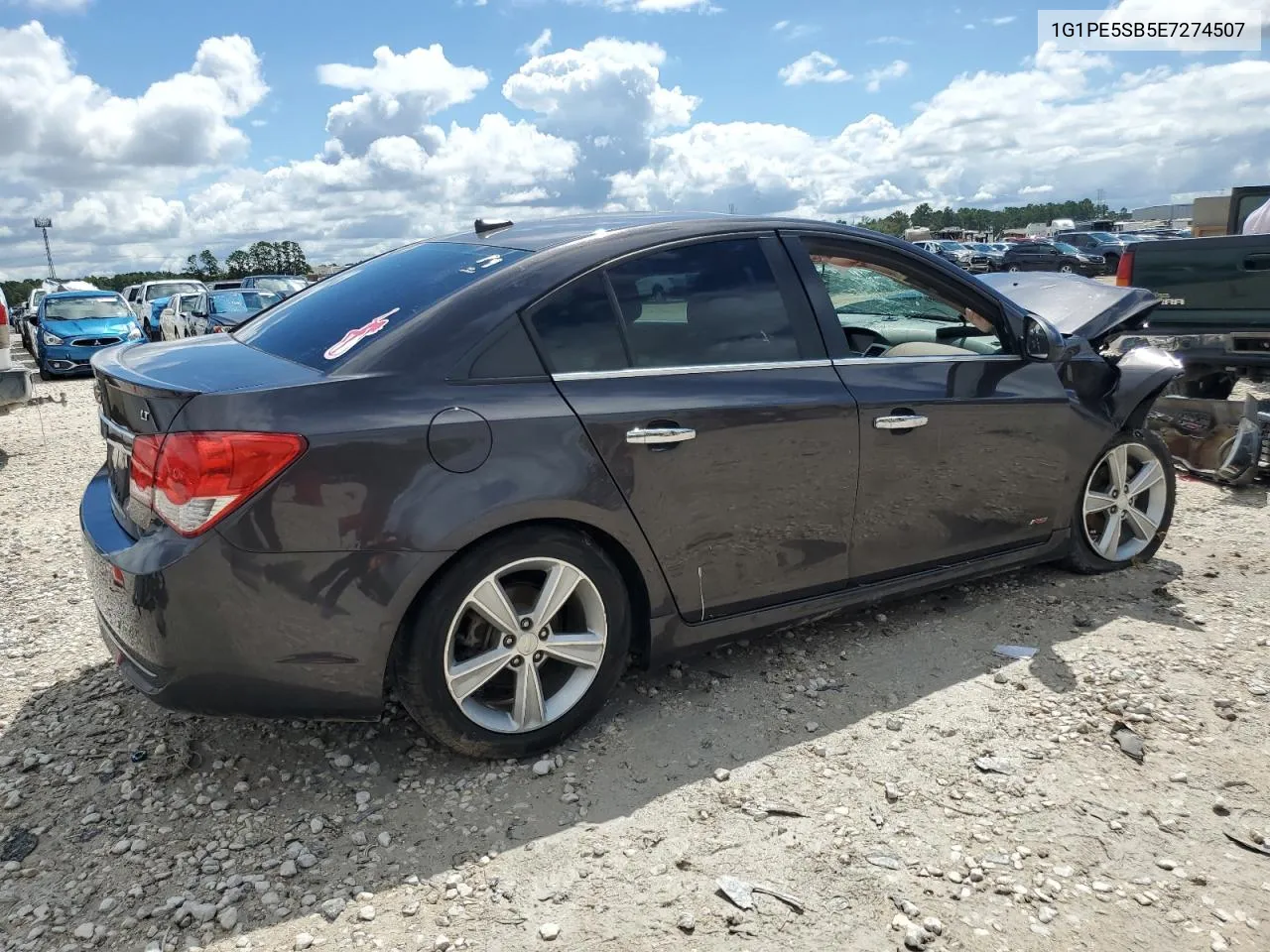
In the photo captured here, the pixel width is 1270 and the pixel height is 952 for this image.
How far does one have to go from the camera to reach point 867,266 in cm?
382

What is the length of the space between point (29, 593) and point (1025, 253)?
46902 millimetres

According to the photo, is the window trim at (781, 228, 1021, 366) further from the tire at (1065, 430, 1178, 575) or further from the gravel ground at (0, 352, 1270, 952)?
the gravel ground at (0, 352, 1270, 952)

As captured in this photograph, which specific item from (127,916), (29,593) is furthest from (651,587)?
(29,593)

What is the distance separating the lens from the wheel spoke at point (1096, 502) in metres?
4.47

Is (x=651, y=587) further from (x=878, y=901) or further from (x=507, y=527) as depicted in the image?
(x=878, y=901)

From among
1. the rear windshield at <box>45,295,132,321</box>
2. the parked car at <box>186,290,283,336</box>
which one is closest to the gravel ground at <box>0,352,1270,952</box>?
the parked car at <box>186,290,283,336</box>

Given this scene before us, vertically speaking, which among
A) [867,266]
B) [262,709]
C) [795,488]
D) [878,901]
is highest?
[867,266]

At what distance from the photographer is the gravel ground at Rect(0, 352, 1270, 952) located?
7.80ft

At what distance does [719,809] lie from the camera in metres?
2.82

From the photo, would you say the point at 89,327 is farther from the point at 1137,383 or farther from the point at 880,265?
the point at 1137,383

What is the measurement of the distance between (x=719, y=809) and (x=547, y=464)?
1.13 meters

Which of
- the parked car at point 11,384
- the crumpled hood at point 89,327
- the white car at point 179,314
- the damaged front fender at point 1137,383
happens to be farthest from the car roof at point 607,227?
the white car at point 179,314

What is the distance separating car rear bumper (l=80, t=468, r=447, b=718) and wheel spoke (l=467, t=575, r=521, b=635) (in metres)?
0.18

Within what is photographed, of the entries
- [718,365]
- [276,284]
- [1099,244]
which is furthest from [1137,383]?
[1099,244]
